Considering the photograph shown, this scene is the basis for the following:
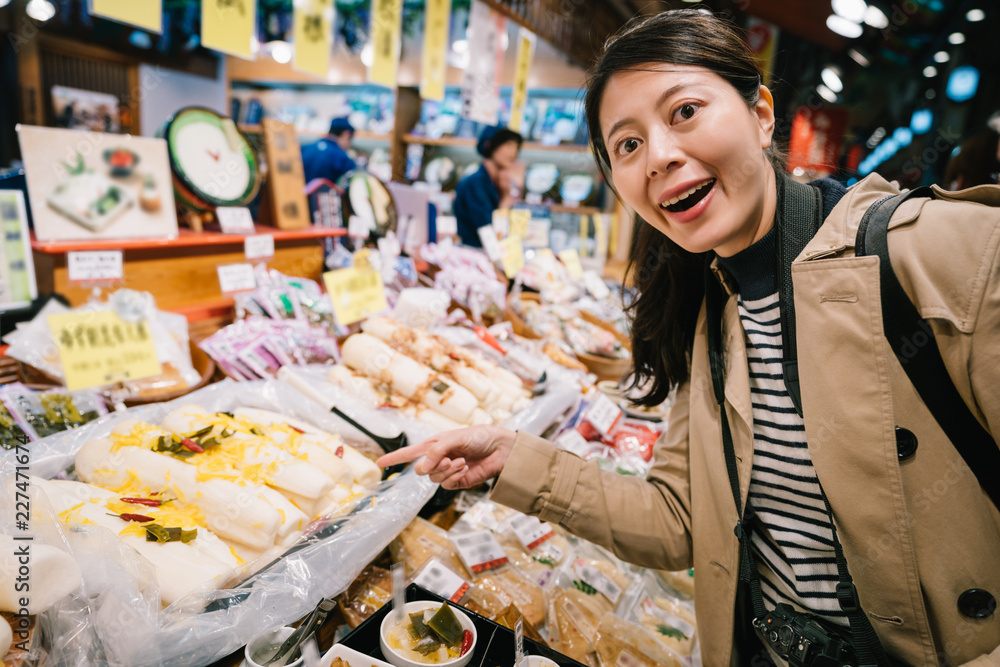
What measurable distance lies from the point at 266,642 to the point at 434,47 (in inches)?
134

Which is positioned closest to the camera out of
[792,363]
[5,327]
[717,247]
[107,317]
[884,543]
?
[884,543]

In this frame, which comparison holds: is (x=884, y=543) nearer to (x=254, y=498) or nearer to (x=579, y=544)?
(x=579, y=544)

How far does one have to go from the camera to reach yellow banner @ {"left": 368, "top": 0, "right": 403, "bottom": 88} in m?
2.68

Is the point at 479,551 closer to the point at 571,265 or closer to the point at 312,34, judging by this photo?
the point at 312,34

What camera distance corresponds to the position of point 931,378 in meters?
0.85

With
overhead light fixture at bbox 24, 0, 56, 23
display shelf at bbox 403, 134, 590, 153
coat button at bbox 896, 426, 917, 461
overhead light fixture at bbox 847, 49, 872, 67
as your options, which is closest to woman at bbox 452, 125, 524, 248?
display shelf at bbox 403, 134, 590, 153

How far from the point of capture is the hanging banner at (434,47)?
3346mm

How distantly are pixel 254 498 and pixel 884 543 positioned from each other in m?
1.19

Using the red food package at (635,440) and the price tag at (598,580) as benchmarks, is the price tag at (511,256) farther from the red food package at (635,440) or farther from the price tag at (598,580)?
the price tag at (598,580)

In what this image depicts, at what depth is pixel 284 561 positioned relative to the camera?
1081 millimetres

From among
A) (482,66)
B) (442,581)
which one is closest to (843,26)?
(482,66)

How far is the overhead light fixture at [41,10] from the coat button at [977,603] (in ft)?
27.7

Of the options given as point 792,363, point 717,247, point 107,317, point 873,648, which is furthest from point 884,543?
point 107,317

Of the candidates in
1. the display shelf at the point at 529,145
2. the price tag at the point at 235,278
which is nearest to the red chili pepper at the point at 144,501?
the price tag at the point at 235,278
